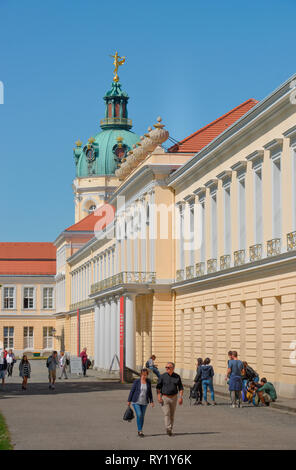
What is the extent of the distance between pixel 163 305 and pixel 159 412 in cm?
2396

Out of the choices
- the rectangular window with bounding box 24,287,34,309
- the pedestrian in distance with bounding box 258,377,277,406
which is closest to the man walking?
the pedestrian in distance with bounding box 258,377,277,406

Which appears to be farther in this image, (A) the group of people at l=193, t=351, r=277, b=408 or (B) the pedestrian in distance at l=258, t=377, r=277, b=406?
(B) the pedestrian in distance at l=258, t=377, r=277, b=406

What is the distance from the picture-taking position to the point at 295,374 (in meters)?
31.5

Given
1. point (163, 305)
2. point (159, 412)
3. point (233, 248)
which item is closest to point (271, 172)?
point (233, 248)

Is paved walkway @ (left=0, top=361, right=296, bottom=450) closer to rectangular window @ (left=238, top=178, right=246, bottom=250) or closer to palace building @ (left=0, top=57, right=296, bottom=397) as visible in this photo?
palace building @ (left=0, top=57, right=296, bottom=397)

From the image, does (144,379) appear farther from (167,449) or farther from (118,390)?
(118,390)

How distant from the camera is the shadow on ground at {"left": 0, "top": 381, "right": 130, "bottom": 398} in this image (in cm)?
3966

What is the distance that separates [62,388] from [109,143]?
260 feet

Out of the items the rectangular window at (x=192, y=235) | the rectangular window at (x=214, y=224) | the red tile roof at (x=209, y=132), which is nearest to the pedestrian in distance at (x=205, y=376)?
the rectangular window at (x=214, y=224)

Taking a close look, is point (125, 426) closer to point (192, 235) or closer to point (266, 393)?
point (266, 393)

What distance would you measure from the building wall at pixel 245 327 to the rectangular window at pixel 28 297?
6632 cm

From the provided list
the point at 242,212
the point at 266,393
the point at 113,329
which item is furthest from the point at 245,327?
the point at 113,329

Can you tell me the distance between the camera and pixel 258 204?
36.8 meters

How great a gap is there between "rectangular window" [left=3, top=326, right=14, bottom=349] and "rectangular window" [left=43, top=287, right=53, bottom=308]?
4758 mm
